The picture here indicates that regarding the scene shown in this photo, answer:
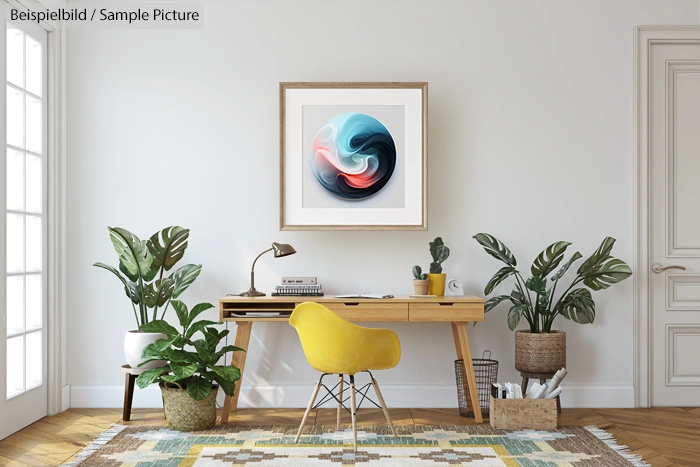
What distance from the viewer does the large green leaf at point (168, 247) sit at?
4.06 metres

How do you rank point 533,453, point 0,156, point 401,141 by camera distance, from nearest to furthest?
point 533,453
point 0,156
point 401,141

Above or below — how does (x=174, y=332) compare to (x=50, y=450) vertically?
above

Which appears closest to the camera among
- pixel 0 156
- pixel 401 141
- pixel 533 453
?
pixel 533 453

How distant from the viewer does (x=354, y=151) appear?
14.2ft

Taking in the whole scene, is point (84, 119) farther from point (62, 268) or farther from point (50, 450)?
point (50, 450)

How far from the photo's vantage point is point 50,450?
3.42 m

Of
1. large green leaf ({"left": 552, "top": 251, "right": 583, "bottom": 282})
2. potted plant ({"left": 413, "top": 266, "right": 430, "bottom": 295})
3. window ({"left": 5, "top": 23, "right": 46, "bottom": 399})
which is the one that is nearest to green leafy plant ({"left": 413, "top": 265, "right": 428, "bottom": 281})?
potted plant ({"left": 413, "top": 266, "right": 430, "bottom": 295})

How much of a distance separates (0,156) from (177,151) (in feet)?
3.52

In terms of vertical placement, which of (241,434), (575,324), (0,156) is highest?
(0,156)

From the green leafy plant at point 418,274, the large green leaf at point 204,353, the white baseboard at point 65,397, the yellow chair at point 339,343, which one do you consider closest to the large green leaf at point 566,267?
the green leafy plant at point 418,274

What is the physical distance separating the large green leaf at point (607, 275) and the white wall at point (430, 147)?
0.31 meters

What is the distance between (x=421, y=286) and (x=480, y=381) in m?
0.68

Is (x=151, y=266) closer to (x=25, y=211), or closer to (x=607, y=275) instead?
(x=25, y=211)

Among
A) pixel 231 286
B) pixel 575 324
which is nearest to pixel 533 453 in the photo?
pixel 575 324
